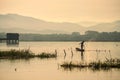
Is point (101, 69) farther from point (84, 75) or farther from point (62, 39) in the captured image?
point (62, 39)

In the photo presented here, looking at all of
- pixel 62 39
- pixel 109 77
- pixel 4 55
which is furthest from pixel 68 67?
pixel 62 39

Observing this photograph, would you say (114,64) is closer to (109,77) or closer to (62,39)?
(109,77)

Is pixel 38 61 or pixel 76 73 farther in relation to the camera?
pixel 38 61

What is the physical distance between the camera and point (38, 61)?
33.4 meters

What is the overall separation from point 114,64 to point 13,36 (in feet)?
171

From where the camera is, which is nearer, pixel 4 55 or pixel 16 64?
pixel 16 64

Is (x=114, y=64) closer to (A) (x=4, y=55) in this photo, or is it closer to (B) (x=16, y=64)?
(B) (x=16, y=64)

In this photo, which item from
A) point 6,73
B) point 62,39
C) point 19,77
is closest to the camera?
point 19,77

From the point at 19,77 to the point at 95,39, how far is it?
112m

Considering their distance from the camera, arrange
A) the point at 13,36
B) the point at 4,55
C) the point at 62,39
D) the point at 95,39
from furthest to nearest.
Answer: the point at 62,39 → the point at 95,39 → the point at 13,36 → the point at 4,55

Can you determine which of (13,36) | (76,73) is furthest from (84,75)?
(13,36)

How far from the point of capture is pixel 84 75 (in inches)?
991

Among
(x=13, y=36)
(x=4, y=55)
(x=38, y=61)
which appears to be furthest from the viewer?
(x=13, y=36)

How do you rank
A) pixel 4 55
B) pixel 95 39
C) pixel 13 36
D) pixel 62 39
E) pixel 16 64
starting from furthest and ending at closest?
pixel 62 39, pixel 95 39, pixel 13 36, pixel 4 55, pixel 16 64
